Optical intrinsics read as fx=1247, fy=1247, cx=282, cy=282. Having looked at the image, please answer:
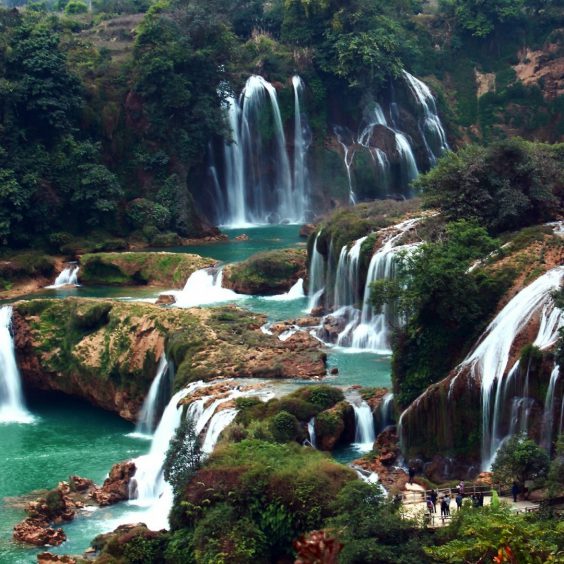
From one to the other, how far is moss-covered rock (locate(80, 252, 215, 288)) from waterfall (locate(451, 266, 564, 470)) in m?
23.7

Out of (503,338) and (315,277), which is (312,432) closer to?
(503,338)

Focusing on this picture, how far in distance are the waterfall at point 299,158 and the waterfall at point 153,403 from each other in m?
31.8

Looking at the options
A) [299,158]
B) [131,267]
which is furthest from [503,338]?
[299,158]

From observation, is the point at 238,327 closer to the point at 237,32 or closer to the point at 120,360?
the point at 120,360

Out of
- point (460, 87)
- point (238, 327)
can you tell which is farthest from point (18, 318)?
point (460, 87)

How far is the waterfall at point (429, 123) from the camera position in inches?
2876

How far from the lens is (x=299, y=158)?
7112 centimetres

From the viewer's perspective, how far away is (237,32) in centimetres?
7625

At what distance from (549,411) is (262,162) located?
43441 mm

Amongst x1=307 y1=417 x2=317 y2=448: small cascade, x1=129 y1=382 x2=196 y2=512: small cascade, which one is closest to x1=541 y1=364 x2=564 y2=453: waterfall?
x1=307 y1=417 x2=317 y2=448: small cascade

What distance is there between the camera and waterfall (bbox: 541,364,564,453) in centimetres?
2786

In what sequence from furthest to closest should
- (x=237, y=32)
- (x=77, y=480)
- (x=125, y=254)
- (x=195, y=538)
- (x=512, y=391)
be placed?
(x=237, y=32) < (x=125, y=254) < (x=77, y=480) < (x=512, y=391) < (x=195, y=538)

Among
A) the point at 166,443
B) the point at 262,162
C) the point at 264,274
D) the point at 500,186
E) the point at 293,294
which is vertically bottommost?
the point at 166,443

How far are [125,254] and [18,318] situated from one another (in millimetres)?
10844
